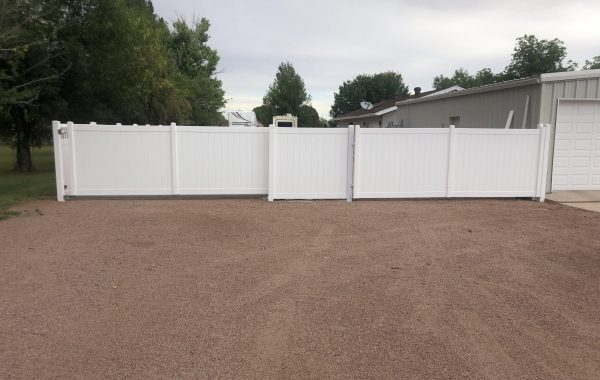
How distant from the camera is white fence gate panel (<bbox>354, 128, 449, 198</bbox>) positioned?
11.8m

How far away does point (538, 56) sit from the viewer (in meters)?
41.0

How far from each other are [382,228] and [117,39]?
14.0 metres

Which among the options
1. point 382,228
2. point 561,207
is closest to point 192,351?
point 382,228

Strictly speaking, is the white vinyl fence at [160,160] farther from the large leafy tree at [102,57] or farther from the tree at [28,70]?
the large leafy tree at [102,57]

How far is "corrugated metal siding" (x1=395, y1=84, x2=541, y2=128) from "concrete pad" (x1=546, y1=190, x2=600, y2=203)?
1927 millimetres

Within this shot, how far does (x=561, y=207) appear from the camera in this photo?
11.7 m

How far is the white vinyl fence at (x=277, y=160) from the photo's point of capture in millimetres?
11680

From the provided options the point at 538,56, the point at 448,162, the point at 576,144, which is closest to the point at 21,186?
the point at 448,162

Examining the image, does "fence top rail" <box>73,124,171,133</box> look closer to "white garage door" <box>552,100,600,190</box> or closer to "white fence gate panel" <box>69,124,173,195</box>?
"white fence gate panel" <box>69,124,173,195</box>

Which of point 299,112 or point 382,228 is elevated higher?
point 299,112

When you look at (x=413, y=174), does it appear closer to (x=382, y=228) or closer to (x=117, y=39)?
(x=382, y=228)

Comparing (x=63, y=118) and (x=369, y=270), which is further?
(x=63, y=118)

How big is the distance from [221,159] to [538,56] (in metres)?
37.7

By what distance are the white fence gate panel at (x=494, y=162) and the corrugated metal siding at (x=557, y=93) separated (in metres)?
1.36
